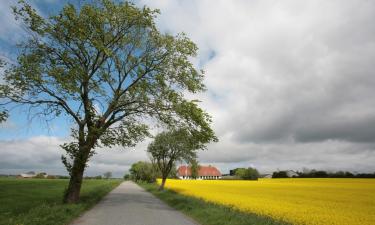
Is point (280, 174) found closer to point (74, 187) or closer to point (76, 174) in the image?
point (76, 174)

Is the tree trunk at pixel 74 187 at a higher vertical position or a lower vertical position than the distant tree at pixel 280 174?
lower

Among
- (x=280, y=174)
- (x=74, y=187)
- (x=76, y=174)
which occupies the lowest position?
(x=74, y=187)

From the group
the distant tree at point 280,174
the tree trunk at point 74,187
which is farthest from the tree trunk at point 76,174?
the distant tree at point 280,174

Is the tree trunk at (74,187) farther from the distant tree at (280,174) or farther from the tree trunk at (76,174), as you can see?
the distant tree at (280,174)

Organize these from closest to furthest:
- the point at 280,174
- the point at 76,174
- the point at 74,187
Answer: the point at 74,187, the point at 76,174, the point at 280,174

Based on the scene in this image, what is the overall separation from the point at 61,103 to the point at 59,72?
249 centimetres

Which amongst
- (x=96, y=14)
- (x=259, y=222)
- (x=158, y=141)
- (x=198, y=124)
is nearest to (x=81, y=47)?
(x=96, y=14)

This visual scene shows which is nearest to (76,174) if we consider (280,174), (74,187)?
(74,187)

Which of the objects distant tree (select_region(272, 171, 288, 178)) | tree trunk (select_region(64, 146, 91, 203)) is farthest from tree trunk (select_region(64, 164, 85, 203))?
distant tree (select_region(272, 171, 288, 178))

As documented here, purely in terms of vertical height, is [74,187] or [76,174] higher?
[76,174]

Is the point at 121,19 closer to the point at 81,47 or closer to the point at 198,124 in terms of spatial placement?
the point at 81,47

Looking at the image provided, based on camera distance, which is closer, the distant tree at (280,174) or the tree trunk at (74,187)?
the tree trunk at (74,187)

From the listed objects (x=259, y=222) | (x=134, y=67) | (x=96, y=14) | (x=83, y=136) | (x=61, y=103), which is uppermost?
(x=96, y=14)

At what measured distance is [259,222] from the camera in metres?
14.6
